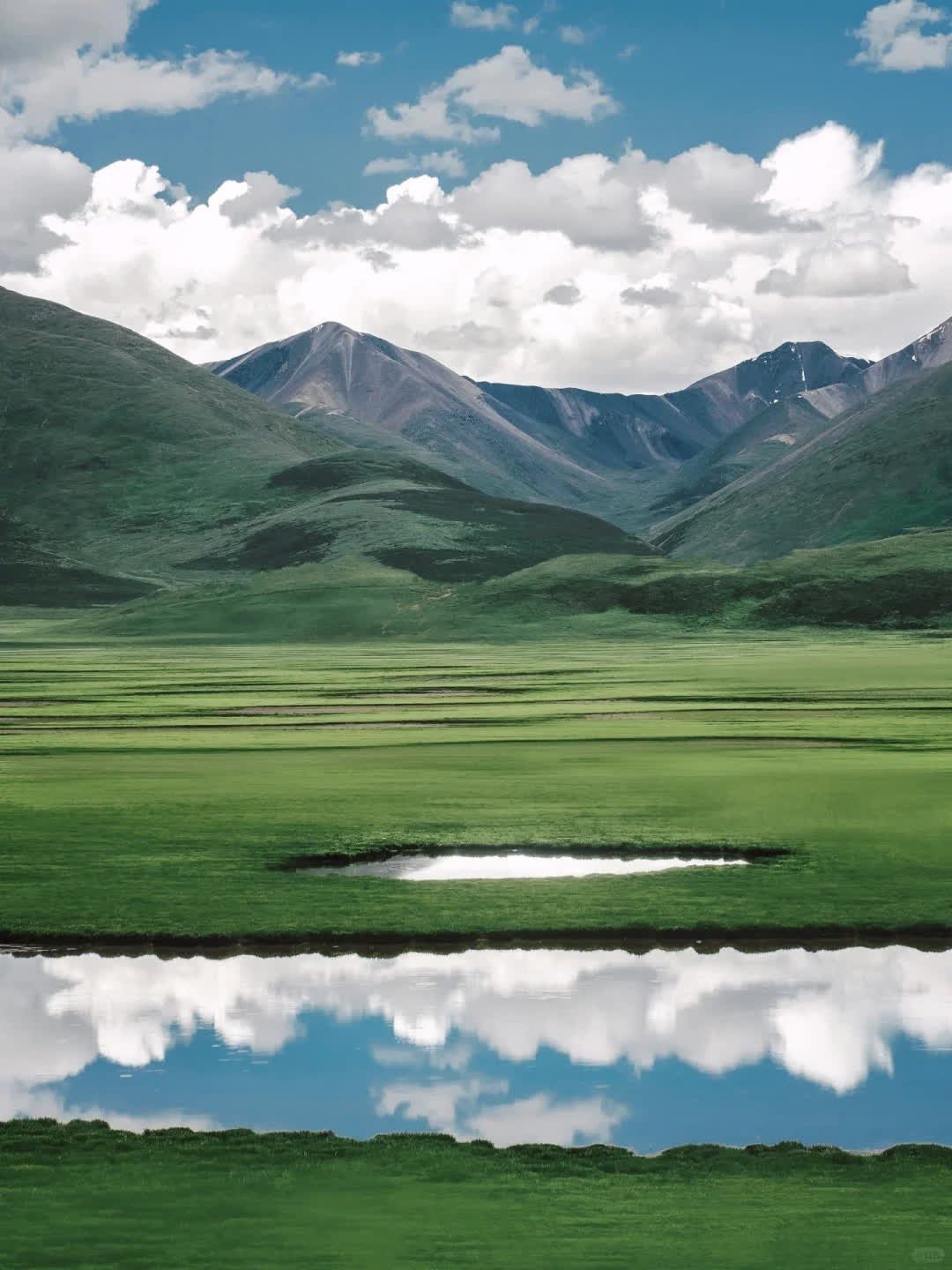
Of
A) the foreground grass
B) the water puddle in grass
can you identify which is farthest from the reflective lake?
the water puddle in grass

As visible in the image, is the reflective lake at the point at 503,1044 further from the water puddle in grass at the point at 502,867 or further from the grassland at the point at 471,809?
the water puddle in grass at the point at 502,867

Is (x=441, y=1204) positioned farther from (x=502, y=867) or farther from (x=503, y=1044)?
(x=502, y=867)

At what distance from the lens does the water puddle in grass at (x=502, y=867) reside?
35.4 metres

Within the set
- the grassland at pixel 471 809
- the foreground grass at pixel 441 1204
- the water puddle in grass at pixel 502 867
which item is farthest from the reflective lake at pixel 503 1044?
the water puddle in grass at pixel 502 867

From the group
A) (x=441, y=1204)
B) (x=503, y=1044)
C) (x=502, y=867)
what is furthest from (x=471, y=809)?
(x=441, y=1204)

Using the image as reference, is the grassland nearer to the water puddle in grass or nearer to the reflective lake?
the water puddle in grass

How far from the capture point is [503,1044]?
22.8 metres

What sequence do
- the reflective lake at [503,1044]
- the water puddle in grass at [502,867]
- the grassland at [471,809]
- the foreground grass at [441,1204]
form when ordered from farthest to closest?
1. the water puddle in grass at [502,867]
2. the grassland at [471,809]
3. the reflective lake at [503,1044]
4. the foreground grass at [441,1204]

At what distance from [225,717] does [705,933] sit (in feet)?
191

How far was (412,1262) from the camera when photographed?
14.6 m

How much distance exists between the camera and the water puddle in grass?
3544cm

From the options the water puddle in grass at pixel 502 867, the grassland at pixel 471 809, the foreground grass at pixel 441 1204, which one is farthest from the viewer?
the water puddle in grass at pixel 502 867

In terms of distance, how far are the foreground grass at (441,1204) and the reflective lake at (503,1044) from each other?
1.08m

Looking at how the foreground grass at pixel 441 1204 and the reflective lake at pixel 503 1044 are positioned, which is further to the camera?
the reflective lake at pixel 503 1044
